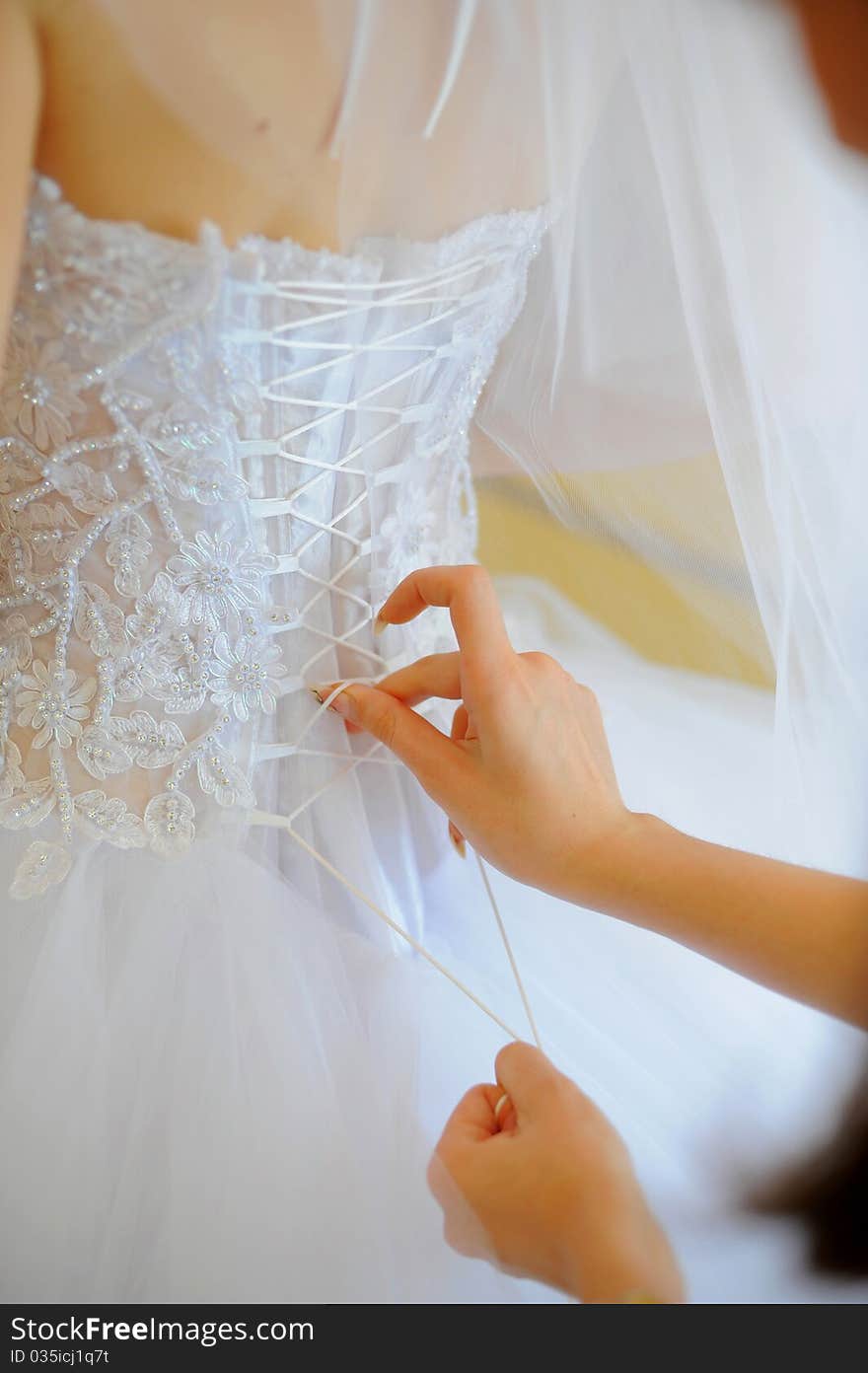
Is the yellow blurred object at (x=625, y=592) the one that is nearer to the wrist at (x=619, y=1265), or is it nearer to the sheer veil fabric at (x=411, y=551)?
the sheer veil fabric at (x=411, y=551)

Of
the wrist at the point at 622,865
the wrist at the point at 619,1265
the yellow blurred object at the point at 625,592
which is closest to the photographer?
the wrist at the point at 619,1265

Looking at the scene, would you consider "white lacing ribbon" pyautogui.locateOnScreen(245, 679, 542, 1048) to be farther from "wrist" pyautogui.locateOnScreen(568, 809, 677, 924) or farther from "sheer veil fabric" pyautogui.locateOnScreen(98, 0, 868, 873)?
"sheer veil fabric" pyautogui.locateOnScreen(98, 0, 868, 873)

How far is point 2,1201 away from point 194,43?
22.5 inches

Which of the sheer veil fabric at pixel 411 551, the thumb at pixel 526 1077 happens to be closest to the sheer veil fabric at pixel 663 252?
the sheer veil fabric at pixel 411 551

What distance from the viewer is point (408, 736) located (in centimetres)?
58

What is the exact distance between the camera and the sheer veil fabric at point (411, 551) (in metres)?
0.48

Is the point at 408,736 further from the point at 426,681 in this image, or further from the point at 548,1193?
the point at 548,1193

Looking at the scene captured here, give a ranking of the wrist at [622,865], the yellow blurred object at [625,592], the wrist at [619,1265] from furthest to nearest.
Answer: the yellow blurred object at [625,592] → the wrist at [622,865] → the wrist at [619,1265]

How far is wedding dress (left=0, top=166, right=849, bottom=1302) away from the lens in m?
0.48

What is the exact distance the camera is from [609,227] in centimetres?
63

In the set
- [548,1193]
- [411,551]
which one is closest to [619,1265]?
[548,1193]

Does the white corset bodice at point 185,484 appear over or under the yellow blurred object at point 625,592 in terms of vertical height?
under

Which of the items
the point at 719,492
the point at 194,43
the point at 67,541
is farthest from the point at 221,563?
the point at 719,492

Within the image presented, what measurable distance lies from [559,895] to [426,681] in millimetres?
155
